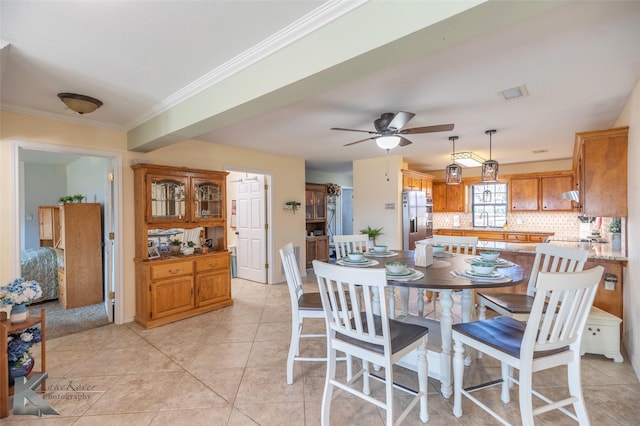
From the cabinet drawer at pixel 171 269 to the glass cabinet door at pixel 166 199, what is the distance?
573 millimetres

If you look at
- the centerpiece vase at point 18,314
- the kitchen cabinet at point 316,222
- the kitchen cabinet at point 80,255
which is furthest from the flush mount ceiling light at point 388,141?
the kitchen cabinet at point 80,255

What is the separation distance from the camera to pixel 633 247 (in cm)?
262

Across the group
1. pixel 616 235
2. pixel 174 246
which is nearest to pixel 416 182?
pixel 616 235

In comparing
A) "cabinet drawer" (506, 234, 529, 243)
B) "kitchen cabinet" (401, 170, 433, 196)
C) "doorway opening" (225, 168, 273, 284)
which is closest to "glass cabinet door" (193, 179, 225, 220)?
"doorway opening" (225, 168, 273, 284)

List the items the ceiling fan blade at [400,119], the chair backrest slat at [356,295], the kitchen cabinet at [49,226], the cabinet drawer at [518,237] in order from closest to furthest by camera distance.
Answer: the chair backrest slat at [356,295]
the ceiling fan blade at [400,119]
the kitchen cabinet at [49,226]
the cabinet drawer at [518,237]

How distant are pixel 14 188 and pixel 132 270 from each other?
143cm

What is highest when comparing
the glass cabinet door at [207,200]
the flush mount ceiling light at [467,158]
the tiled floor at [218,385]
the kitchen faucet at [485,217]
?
the flush mount ceiling light at [467,158]

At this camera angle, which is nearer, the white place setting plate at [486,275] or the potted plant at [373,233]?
the white place setting plate at [486,275]

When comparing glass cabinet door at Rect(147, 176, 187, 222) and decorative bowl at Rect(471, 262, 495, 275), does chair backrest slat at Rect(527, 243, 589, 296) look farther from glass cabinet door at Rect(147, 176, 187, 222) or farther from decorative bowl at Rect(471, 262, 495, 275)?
glass cabinet door at Rect(147, 176, 187, 222)

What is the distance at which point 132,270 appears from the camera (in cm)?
377

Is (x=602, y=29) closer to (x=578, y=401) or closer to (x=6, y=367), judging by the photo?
(x=578, y=401)

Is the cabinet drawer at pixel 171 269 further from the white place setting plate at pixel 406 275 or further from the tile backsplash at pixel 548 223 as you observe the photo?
the tile backsplash at pixel 548 223

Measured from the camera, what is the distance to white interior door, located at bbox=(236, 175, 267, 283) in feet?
18.2

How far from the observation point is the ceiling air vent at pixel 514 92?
2.61 metres
